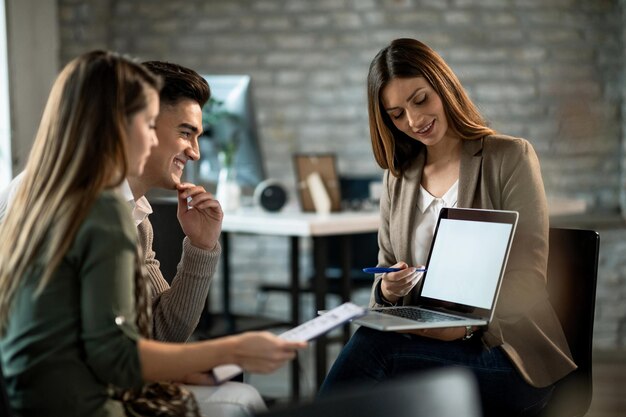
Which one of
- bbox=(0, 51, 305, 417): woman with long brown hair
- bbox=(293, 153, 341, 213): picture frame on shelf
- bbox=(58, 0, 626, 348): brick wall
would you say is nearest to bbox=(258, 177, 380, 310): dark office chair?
bbox=(293, 153, 341, 213): picture frame on shelf

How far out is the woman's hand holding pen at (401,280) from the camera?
1.97m

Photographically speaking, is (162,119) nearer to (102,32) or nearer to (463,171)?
(463,171)

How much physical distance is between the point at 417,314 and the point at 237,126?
2.17 metres

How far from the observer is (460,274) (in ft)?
6.09

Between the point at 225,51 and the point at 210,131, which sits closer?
the point at 210,131

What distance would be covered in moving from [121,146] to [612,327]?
156 inches

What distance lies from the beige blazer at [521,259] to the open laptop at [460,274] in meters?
0.12

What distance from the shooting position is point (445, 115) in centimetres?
213

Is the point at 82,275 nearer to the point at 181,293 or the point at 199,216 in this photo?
the point at 181,293

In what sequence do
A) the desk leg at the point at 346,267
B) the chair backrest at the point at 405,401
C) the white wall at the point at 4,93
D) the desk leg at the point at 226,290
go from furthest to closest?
the white wall at the point at 4,93, the desk leg at the point at 226,290, the desk leg at the point at 346,267, the chair backrest at the point at 405,401

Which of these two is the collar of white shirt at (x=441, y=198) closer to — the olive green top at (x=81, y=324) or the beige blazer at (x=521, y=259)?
the beige blazer at (x=521, y=259)

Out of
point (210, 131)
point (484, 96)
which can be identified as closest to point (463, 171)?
point (210, 131)

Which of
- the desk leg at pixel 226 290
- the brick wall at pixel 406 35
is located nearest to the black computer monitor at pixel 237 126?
the desk leg at pixel 226 290

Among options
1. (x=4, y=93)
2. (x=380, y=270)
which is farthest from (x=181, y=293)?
(x=4, y=93)
